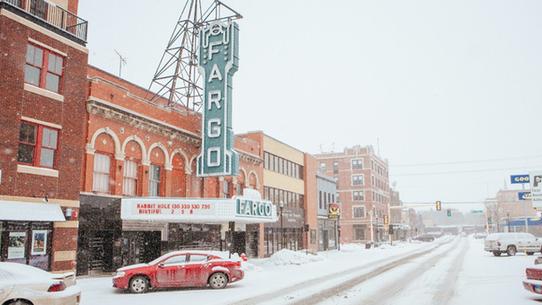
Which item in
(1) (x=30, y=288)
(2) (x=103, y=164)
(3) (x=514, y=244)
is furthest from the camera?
(3) (x=514, y=244)

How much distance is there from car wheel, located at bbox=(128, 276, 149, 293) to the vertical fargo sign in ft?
35.9

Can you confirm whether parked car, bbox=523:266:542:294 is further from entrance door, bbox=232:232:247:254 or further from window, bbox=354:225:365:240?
window, bbox=354:225:365:240

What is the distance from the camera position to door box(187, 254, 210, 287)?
16.9 metres

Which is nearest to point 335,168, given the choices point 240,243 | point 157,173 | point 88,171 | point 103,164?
point 240,243

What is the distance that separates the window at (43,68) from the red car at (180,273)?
8238 mm

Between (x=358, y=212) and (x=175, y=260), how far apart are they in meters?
74.8

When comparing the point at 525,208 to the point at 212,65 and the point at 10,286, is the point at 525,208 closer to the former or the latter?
the point at 212,65

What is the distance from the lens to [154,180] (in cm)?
2584

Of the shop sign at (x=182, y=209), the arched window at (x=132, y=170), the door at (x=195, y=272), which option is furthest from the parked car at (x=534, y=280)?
the arched window at (x=132, y=170)

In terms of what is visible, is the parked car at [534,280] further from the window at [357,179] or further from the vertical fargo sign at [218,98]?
the window at [357,179]

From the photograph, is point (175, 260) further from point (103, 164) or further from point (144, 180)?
point (144, 180)

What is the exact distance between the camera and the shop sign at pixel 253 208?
2416 cm

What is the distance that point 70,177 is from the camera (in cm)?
1945

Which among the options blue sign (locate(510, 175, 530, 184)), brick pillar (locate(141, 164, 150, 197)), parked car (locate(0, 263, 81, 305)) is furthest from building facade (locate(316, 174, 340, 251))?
parked car (locate(0, 263, 81, 305))
